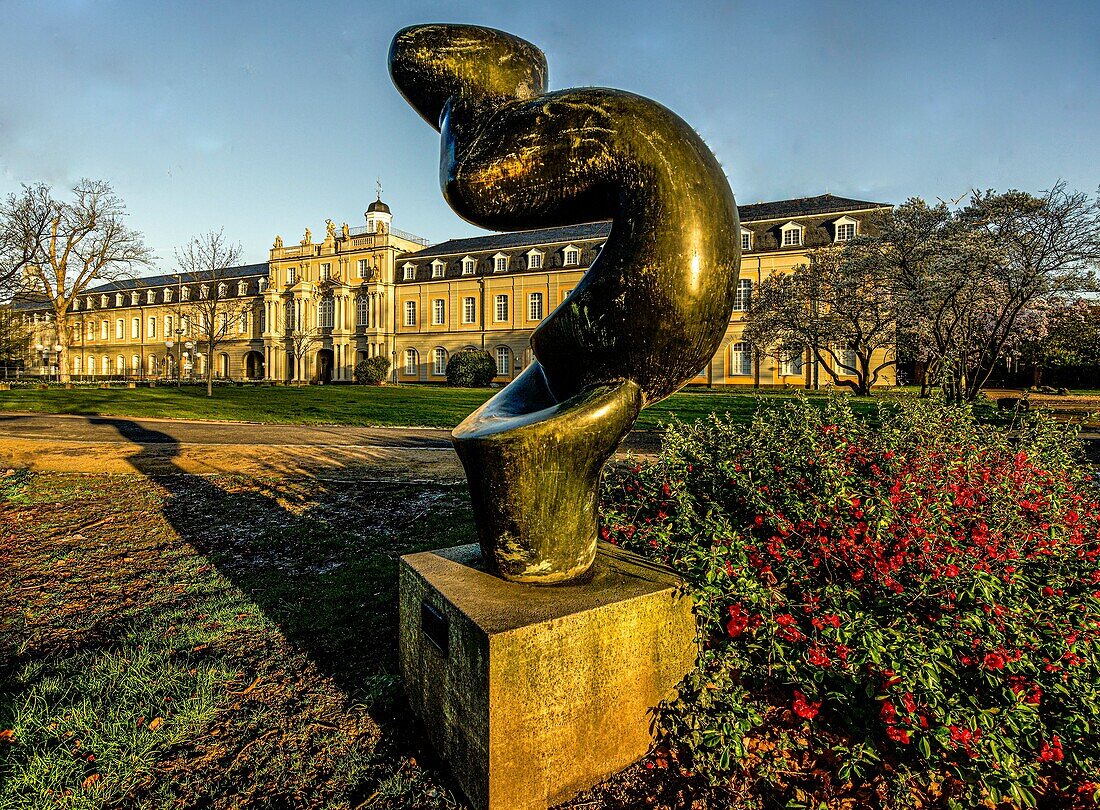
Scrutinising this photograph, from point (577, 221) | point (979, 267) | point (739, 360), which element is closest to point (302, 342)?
point (739, 360)

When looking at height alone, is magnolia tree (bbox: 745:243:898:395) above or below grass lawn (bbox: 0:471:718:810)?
above

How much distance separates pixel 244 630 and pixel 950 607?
361 centimetres

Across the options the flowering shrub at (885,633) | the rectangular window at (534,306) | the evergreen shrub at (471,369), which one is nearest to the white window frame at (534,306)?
the rectangular window at (534,306)

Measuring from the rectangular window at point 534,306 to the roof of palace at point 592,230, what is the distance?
3767 millimetres

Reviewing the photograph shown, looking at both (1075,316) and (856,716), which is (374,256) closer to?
(1075,316)

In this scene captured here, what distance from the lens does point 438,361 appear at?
48188 millimetres

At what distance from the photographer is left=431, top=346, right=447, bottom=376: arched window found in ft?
157

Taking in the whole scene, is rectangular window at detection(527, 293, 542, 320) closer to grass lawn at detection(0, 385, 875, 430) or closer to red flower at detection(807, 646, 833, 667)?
grass lawn at detection(0, 385, 875, 430)

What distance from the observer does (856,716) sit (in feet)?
8.04

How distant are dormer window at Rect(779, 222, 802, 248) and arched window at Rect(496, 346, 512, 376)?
20.0 metres

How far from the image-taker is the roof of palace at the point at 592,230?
3741cm

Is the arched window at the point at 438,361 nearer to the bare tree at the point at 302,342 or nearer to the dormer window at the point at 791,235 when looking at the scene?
the bare tree at the point at 302,342

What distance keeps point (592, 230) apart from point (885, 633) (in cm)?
4463

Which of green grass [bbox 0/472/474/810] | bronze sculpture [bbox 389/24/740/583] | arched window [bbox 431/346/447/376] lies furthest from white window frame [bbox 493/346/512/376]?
bronze sculpture [bbox 389/24/740/583]
